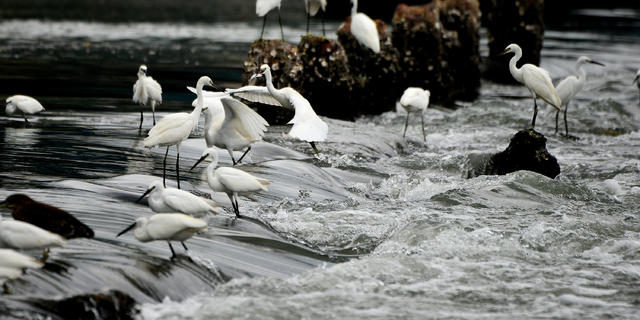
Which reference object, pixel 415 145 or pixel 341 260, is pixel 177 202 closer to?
pixel 341 260

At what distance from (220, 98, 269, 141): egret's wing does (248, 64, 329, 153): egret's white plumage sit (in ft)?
1.26

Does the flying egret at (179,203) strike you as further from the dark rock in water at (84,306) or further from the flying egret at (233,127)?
the flying egret at (233,127)

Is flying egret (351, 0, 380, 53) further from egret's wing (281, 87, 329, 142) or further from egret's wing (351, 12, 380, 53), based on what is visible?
egret's wing (281, 87, 329, 142)

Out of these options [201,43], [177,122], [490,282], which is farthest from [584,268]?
[201,43]

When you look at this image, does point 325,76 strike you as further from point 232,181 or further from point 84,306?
point 84,306

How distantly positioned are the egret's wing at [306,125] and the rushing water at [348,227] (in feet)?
1.76

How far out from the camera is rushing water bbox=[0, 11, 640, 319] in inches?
214

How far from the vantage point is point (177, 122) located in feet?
25.6

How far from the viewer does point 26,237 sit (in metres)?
4.82

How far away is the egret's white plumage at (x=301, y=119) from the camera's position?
28.7 ft

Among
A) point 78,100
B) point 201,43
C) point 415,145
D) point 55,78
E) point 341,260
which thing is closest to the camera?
point 341,260

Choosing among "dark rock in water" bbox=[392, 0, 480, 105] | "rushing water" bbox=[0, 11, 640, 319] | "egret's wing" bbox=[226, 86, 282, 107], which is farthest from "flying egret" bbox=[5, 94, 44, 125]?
"dark rock in water" bbox=[392, 0, 480, 105]

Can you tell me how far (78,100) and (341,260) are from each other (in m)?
8.63

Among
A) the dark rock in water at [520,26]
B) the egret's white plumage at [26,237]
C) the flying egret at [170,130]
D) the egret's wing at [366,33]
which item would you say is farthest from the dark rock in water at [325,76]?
the egret's white plumage at [26,237]
